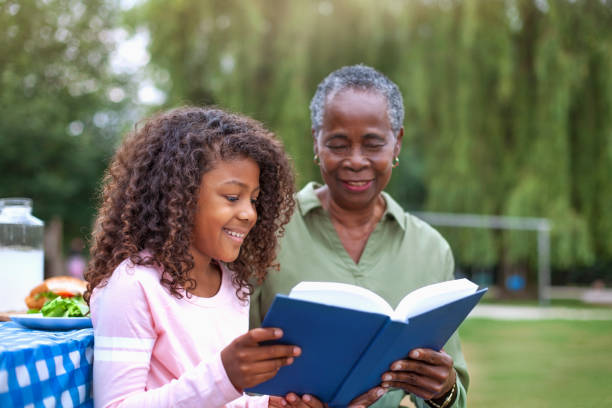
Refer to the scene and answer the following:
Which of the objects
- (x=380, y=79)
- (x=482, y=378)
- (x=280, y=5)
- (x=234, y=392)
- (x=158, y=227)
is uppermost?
(x=280, y=5)

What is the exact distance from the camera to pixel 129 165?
1.74 m

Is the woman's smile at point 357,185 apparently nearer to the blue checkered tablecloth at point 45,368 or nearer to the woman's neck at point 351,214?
the woman's neck at point 351,214

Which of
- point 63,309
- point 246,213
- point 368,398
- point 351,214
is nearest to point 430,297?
point 368,398

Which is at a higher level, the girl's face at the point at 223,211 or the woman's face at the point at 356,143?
the woman's face at the point at 356,143

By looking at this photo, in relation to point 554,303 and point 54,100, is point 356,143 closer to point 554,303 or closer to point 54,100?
point 554,303

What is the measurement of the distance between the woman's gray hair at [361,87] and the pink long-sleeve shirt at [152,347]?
0.93m

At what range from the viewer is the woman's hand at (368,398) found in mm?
1657

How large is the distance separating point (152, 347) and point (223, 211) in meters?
0.36

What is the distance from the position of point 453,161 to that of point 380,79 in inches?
358

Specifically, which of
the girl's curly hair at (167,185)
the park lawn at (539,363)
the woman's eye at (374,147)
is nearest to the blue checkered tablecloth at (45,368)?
the girl's curly hair at (167,185)

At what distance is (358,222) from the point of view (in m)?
2.40

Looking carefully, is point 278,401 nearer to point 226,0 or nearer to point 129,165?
point 129,165

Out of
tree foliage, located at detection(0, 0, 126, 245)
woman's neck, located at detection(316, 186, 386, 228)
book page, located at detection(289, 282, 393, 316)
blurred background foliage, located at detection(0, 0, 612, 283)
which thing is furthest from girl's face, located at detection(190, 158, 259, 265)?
tree foliage, located at detection(0, 0, 126, 245)

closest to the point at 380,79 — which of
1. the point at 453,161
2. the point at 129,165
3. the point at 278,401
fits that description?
the point at 129,165
